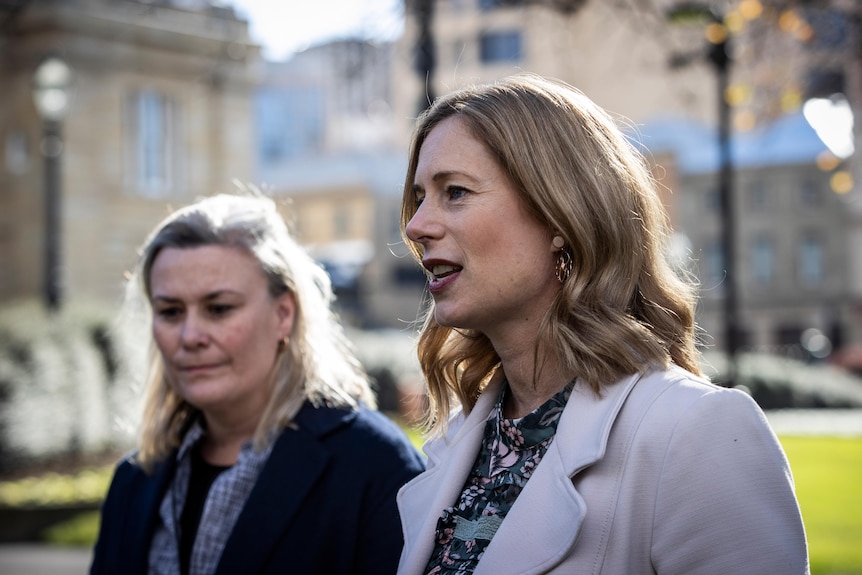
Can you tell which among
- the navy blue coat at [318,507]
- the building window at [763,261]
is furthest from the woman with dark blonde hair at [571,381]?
the building window at [763,261]

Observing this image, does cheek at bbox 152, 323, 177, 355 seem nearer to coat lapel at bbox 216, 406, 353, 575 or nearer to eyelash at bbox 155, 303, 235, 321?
eyelash at bbox 155, 303, 235, 321

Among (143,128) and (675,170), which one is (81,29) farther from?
(675,170)

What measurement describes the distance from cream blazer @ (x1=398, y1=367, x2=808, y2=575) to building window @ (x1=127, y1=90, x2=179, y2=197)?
2729cm

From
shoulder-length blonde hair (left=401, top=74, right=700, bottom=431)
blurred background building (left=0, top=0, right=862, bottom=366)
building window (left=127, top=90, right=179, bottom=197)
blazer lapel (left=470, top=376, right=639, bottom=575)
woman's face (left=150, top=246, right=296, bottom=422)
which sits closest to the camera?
blazer lapel (left=470, top=376, right=639, bottom=575)

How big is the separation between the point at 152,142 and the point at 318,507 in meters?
26.8

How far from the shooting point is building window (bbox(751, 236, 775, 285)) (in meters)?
55.6

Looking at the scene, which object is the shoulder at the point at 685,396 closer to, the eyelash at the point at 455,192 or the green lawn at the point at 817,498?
the eyelash at the point at 455,192

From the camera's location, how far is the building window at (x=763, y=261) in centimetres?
5559

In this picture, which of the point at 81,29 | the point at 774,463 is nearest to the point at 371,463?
the point at 774,463

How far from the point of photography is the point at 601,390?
2.47 metres

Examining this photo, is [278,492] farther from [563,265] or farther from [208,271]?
[563,265]

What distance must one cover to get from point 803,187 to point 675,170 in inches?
270

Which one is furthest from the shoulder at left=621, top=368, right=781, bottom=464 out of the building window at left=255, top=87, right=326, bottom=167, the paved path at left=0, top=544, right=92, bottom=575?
the building window at left=255, top=87, right=326, bottom=167

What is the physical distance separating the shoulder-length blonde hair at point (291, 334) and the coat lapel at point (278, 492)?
93 millimetres
